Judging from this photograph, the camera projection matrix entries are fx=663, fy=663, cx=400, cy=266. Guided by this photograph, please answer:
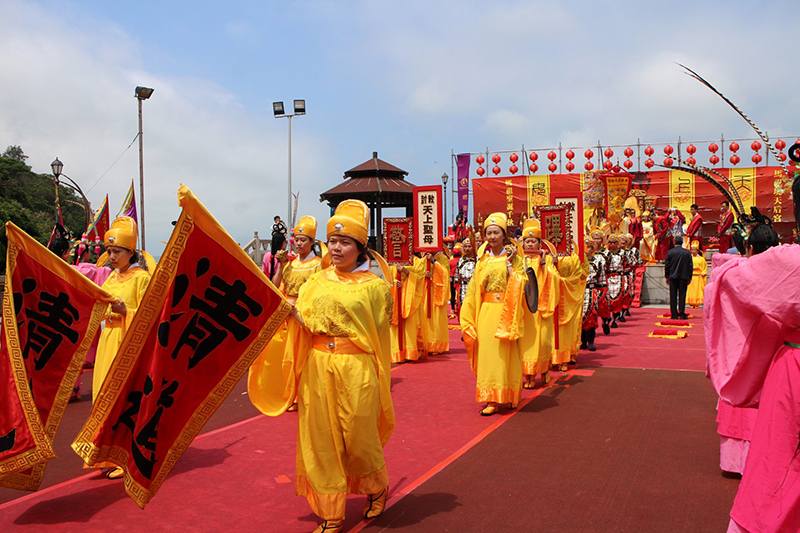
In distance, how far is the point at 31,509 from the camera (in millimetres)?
4113

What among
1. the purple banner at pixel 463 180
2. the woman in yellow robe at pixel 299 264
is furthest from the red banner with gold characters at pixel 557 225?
the purple banner at pixel 463 180

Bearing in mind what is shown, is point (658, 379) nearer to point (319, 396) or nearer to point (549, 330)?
point (549, 330)

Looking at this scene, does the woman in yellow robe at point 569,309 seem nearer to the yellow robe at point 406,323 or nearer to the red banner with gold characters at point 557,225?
the red banner with gold characters at point 557,225

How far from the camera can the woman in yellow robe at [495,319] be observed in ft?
20.2

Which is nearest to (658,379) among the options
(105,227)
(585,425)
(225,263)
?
(585,425)

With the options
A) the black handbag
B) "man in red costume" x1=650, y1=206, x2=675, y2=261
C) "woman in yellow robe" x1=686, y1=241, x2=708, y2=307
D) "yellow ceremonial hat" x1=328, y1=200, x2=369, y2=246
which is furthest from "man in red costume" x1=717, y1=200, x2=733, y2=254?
"yellow ceremonial hat" x1=328, y1=200, x2=369, y2=246

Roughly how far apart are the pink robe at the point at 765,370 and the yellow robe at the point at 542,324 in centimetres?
405

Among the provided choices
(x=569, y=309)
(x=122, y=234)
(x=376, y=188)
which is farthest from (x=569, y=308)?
(x=376, y=188)

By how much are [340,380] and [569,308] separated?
579cm

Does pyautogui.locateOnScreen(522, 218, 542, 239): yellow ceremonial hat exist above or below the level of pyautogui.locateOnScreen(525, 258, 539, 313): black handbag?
above

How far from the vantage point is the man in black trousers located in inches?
562

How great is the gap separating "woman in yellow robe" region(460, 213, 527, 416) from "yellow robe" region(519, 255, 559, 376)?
95 centimetres

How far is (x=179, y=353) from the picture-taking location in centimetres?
336

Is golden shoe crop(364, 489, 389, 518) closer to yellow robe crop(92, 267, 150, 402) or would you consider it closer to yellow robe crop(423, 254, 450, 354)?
yellow robe crop(92, 267, 150, 402)
